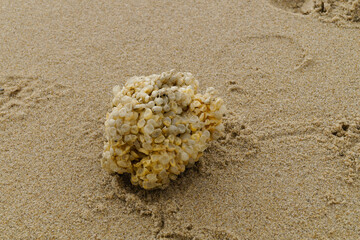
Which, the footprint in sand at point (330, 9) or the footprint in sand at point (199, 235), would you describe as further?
the footprint in sand at point (330, 9)

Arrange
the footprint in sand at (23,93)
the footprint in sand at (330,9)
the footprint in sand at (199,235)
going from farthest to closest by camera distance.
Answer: the footprint in sand at (330,9) < the footprint in sand at (23,93) < the footprint in sand at (199,235)

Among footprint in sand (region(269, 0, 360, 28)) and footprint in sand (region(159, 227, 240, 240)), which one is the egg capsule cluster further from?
footprint in sand (region(269, 0, 360, 28))

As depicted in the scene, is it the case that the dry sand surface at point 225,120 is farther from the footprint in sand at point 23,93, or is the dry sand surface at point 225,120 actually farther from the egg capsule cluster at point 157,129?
the egg capsule cluster at point 157,129

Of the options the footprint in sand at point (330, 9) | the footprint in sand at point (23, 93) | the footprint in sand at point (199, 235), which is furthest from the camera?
the footprint in sand at point (330, 9)

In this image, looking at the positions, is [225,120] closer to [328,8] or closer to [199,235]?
[199,235]

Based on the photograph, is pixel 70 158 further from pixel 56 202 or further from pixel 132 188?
pixel 132 188

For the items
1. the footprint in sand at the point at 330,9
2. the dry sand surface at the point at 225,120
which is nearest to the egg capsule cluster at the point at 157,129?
the dry sand surface at the point at 225,120

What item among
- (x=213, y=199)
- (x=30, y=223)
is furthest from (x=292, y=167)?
(x=30, y=223)

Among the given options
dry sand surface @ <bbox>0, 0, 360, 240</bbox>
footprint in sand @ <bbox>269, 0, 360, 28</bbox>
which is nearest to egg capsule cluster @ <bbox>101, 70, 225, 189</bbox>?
dry sand surface @ <bbox>0, 0, 360, 240</bbox>

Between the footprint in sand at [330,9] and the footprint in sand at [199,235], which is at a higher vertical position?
the footprint in sand at [330,9]
